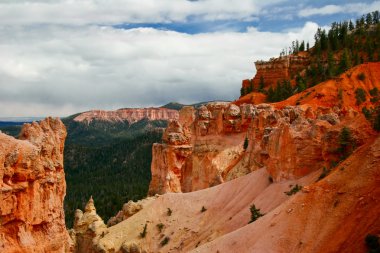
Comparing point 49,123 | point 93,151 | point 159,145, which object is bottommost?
point 93,151

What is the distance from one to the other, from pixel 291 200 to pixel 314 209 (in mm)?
2244

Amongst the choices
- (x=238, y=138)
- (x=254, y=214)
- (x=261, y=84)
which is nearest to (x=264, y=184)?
(x=254, y=214)

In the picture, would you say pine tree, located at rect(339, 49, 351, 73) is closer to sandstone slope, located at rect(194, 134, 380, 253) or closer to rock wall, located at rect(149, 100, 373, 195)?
rock wall, located at rect(149, 100, 373, 195)

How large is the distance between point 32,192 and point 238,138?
135ft

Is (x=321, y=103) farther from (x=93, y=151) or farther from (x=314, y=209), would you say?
(x=93, y=151)

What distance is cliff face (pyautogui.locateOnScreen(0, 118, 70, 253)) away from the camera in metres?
18.7

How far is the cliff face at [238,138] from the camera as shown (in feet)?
113

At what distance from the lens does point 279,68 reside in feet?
321

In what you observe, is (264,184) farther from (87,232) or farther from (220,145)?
(220,145)

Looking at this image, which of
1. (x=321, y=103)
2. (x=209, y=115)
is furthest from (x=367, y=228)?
(x=321, y=103)

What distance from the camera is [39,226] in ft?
67.6

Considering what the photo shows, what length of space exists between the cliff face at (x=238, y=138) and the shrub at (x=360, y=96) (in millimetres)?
1005

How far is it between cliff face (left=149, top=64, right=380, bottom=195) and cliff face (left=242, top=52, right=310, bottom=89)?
2397 centimetres

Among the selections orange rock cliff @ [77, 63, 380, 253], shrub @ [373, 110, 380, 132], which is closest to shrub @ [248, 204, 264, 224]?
orange rock cliff @ [77, 63, 380, 253]
